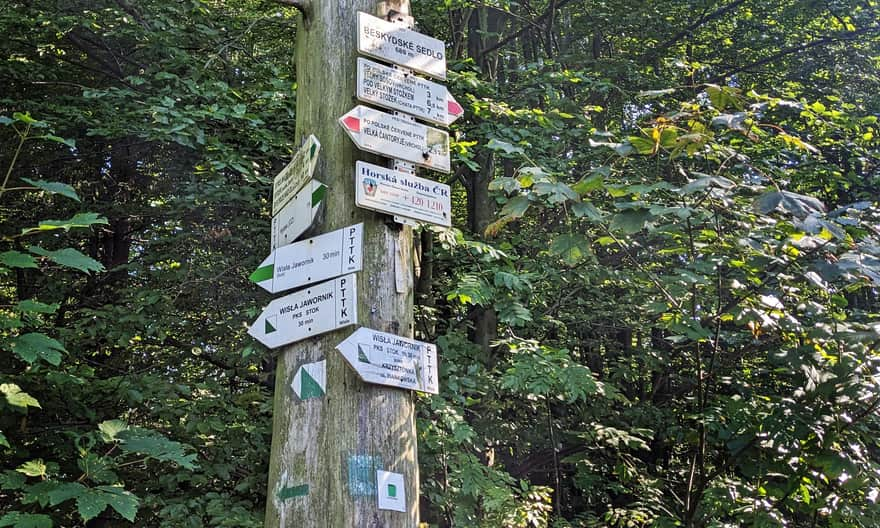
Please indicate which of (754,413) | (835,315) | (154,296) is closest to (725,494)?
(754,413)

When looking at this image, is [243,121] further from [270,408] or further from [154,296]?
[270,408]

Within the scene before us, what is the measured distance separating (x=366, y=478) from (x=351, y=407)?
0.65 feet

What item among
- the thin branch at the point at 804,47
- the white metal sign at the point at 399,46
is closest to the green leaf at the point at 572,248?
the white metal sign at the point at 399,46

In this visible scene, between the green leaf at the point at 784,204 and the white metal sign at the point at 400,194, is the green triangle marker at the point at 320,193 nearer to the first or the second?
the white metal sign at the point at 400,194

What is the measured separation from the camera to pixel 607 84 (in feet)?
20.5

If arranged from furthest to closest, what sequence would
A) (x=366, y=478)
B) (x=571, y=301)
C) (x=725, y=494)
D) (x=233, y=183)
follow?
(x=571, y=301)
(x=233, y=183)
(x=725, y=494)
(x=366, y=478)

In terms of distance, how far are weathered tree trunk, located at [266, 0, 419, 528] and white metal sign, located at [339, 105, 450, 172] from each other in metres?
0.06

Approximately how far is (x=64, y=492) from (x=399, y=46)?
1.86m

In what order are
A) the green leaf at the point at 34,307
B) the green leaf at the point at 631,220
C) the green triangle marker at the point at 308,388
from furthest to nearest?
the green leaf at the point at 631,220 → the green leaf at the point at 34,307 → the green triangle marker at the point at 308,388

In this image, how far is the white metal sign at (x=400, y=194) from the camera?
6.90 feet

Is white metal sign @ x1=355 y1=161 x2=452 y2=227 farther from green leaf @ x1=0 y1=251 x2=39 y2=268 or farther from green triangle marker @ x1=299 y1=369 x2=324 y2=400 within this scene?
green leaf @ x1=0 y1=251 x2=39 y2=268

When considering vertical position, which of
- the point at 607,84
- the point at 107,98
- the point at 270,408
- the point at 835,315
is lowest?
the point at 270,408

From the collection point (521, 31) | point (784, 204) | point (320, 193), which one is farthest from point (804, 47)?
point (320, 193)

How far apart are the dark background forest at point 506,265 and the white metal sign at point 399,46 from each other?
690mm
